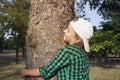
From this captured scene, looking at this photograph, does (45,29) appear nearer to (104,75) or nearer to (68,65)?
(68,65)

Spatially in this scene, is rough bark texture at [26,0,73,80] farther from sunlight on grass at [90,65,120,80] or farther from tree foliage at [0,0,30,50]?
tree foliage at [0,0,30,50]

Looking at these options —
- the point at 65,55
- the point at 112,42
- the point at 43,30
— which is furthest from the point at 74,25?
the point at 112,42

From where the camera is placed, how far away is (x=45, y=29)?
4980 millimetres

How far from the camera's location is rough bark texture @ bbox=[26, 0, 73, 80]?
4.96 m

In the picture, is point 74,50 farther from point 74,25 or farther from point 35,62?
point 35,62

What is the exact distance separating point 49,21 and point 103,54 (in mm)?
26881

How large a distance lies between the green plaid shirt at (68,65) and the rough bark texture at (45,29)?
3.56 feet

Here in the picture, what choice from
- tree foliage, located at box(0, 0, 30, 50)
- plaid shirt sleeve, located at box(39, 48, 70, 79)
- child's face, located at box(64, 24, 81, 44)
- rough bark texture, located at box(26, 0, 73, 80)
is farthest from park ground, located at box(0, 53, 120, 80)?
plaid shirt sleeve, located at box(39, 48, 70, 79)

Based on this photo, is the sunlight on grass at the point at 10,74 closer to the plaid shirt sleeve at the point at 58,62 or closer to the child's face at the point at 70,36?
the child's face at the point at 70,36

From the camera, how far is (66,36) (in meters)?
3.99

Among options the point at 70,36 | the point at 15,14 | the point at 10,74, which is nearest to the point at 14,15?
the point at 15,14

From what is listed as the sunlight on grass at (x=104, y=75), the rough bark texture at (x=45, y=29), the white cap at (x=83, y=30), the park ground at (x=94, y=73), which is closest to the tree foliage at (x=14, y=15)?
the park ground at (x=94, y=73)

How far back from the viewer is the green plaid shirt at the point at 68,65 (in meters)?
3.77

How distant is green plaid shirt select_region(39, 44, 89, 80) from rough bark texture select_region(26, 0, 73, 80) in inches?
42.7
